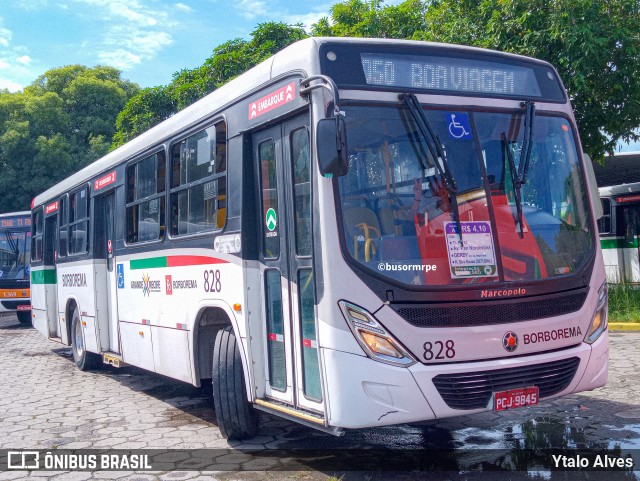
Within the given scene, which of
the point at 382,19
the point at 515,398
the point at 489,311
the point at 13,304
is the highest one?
the point at 382,19

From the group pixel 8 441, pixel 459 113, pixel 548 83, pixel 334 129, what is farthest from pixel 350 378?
pixel 8 441

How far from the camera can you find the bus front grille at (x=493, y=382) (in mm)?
4906

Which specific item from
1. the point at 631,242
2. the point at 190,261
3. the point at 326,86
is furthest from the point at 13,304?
the point at 326,86

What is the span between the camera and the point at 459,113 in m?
5.42

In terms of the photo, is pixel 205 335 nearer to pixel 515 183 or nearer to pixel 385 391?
pixel 385 391

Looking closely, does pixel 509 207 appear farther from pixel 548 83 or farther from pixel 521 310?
pixel 548 83

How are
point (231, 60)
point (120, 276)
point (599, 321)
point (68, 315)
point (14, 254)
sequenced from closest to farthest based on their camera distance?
point (599, 321) → point (120, 276) → point (68, 315) → point (231, 60) → point (14, 254)

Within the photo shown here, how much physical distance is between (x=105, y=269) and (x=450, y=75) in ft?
21.4

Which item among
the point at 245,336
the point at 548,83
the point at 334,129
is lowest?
the point at 245,336

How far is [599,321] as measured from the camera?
5641mm

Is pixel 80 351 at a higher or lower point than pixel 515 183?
lower

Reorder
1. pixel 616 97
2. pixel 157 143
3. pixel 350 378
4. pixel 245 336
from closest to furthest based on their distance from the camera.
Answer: pixel 350 378, pixel 245 336, pixel 157 143, pixel 616 97

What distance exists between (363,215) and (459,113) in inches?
44.7

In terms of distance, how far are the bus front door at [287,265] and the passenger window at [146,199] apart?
7.53 ft
